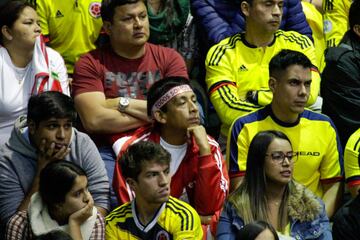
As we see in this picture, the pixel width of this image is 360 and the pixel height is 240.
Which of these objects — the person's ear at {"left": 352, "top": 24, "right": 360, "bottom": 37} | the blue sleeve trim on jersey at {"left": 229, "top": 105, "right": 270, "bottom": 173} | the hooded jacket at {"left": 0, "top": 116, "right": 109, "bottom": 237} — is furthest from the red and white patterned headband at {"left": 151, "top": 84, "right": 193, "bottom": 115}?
the person's ear at {"left": 352, "top": 24, "right": 360, "bottom": 37}

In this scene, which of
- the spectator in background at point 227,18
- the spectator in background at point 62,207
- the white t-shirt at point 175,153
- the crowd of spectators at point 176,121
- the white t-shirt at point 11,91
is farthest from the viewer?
the spectator in background at point 227,18

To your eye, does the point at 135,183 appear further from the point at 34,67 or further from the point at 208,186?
the point at 34,67

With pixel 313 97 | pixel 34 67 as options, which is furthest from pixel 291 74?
pixel 34 67

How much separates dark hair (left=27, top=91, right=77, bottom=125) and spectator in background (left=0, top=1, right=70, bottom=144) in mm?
761

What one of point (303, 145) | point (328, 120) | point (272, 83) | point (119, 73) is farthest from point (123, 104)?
point (328, 120)

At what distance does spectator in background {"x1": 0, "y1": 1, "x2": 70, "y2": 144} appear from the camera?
725 cm

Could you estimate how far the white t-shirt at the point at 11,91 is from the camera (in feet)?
23.7

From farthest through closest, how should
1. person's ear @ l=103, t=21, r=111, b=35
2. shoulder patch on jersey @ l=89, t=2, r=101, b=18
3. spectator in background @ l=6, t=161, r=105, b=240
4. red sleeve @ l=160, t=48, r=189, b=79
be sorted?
shoulder patch on jersey @ l=89, t=2, r=101, b=18, person's ear @ l=103, t=21, r=111, b=35, red sleeve @ l=160, t=48, r=189, b=79, spectator in background @ l=6, t=161, r=105, b=240

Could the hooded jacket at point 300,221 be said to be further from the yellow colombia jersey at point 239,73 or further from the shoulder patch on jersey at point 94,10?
the shoulder patch on jersey at point 94,10

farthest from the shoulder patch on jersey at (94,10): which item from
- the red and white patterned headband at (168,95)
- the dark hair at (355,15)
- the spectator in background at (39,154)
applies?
the dark hair at (355,15)

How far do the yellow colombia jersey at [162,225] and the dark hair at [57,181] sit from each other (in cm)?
36

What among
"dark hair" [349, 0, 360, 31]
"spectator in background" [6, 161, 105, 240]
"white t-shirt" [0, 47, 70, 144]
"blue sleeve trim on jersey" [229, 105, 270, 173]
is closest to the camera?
"spectator in background" [6, 161, 105, 240]

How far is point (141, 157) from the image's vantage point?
625 cm

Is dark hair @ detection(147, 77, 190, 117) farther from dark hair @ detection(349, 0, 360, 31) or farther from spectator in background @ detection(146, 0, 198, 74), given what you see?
dark hair @ detection(349, 0, 360, 31)
